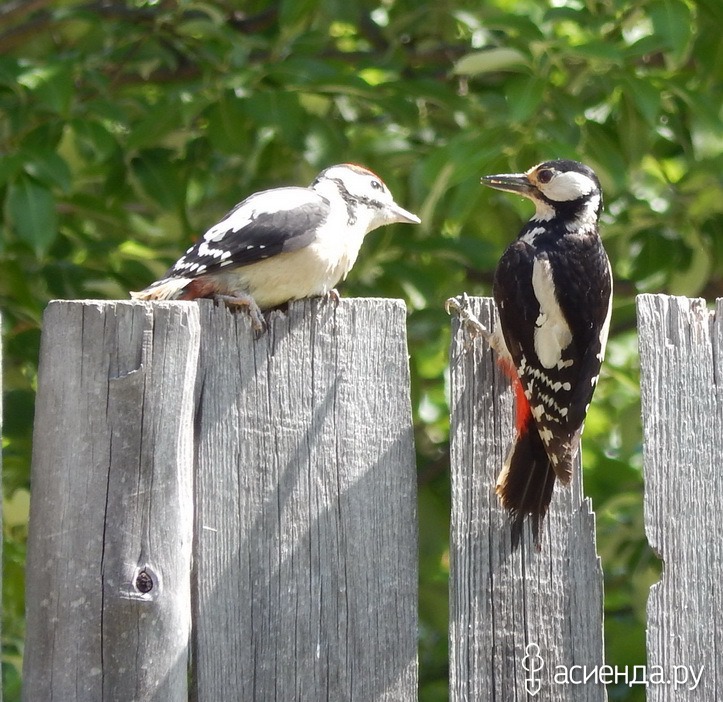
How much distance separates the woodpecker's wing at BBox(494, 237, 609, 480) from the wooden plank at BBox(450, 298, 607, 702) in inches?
6.9

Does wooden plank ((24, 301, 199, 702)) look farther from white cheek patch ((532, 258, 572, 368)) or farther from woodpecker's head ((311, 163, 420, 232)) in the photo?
woodpecker's head ((311, 163, 420, 232))

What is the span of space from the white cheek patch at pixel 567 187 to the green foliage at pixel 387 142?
9 cm

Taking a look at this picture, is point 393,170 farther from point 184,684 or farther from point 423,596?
point 184,684

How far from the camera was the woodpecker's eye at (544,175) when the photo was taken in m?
3.32

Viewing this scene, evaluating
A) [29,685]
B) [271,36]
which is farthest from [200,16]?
[29,685]

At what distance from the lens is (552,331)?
9.61 feet

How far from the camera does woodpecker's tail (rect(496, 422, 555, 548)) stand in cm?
207

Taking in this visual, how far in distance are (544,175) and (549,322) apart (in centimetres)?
60

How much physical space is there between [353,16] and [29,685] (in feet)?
8.85

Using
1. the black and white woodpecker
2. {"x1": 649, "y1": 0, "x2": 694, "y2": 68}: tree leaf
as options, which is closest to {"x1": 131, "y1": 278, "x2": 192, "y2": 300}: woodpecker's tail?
the black and white woodpecker

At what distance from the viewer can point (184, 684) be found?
1.91 metres

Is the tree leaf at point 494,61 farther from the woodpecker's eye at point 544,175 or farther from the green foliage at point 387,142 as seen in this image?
the woodpecker's eye at point 544,175

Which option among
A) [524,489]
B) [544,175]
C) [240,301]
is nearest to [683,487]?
[524,489]

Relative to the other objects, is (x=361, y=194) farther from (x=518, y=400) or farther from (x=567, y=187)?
(x=518, y=400)
